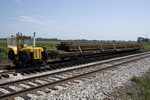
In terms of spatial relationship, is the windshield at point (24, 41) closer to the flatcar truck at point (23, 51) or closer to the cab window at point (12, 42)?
the flatcar truck at point (23, 51)

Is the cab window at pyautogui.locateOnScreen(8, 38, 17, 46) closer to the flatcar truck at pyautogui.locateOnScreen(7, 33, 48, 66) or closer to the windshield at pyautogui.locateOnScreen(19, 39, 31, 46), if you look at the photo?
the flatcar truck at pyautogui.locateOnScreen(7, 33, 48, 66)

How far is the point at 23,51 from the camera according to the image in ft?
31.3

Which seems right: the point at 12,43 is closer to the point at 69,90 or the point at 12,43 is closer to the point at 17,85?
the point at 17,85

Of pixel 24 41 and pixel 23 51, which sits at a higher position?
pixel 24 41

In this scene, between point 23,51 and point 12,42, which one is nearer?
point 23,51

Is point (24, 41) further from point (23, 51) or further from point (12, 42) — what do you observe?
point (23, 51)

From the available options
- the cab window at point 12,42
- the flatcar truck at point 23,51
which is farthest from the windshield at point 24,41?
the cab window at point 12,42

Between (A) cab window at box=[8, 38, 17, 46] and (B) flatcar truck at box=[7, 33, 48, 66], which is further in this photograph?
(A) cab window at box=[8, 38, 17, 46]

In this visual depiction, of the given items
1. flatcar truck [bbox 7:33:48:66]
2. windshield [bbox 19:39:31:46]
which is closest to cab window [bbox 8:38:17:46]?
flatcar truck [bbox 7:33:48:66]

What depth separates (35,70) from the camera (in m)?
9.90

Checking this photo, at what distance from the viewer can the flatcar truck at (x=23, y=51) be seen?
9.58 meters

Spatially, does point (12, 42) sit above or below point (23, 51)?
above

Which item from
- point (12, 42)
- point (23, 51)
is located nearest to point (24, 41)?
point (12, 42)

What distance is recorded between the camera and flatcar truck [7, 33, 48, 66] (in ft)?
31.4
